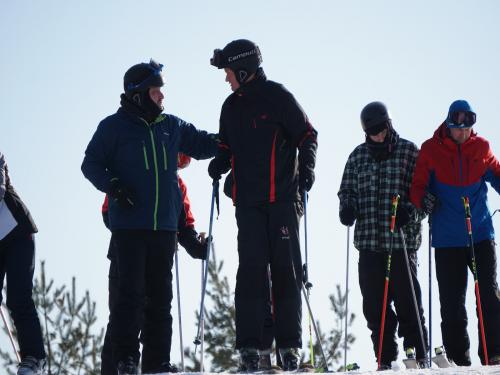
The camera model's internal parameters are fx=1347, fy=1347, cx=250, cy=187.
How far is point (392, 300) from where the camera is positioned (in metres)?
12.5

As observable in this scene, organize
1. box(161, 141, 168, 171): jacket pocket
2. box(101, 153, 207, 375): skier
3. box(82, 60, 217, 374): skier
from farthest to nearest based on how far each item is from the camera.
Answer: box(101, 153, 207, 375): skier, box(161, 141, 168, 171): jacket pocket, box(82, 60, 217, 374): skier

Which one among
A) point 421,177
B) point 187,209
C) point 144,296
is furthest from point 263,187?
point 421,177

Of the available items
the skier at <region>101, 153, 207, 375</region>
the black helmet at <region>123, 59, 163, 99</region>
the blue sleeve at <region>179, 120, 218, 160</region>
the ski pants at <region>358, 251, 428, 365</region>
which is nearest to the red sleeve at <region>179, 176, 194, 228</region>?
the skier at <region>101, 153, 207, 375</region>

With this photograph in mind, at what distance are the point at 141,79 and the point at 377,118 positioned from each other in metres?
2.37

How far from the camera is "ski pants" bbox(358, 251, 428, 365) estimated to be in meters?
12.2

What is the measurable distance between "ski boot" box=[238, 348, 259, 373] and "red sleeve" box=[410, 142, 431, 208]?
2438 mm

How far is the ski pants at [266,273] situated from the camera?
10805mm

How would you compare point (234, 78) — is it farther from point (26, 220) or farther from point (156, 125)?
point (26, 220)

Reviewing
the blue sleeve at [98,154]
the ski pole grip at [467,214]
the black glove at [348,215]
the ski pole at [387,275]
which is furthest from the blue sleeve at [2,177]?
the ski pole grip at [467,214]

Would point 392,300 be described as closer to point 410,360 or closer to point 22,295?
point 410,360

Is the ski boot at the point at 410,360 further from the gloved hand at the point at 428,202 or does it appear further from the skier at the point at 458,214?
the gloved hand at the point at 428,202

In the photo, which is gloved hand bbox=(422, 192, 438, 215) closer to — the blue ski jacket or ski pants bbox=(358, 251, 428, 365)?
ski pants bbox=(358, 251, 428, 365)

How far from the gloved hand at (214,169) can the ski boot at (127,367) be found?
175 centimetres

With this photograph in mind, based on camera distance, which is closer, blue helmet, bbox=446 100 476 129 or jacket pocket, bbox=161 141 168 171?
jacket pocket, bbox=161 141 168 171
